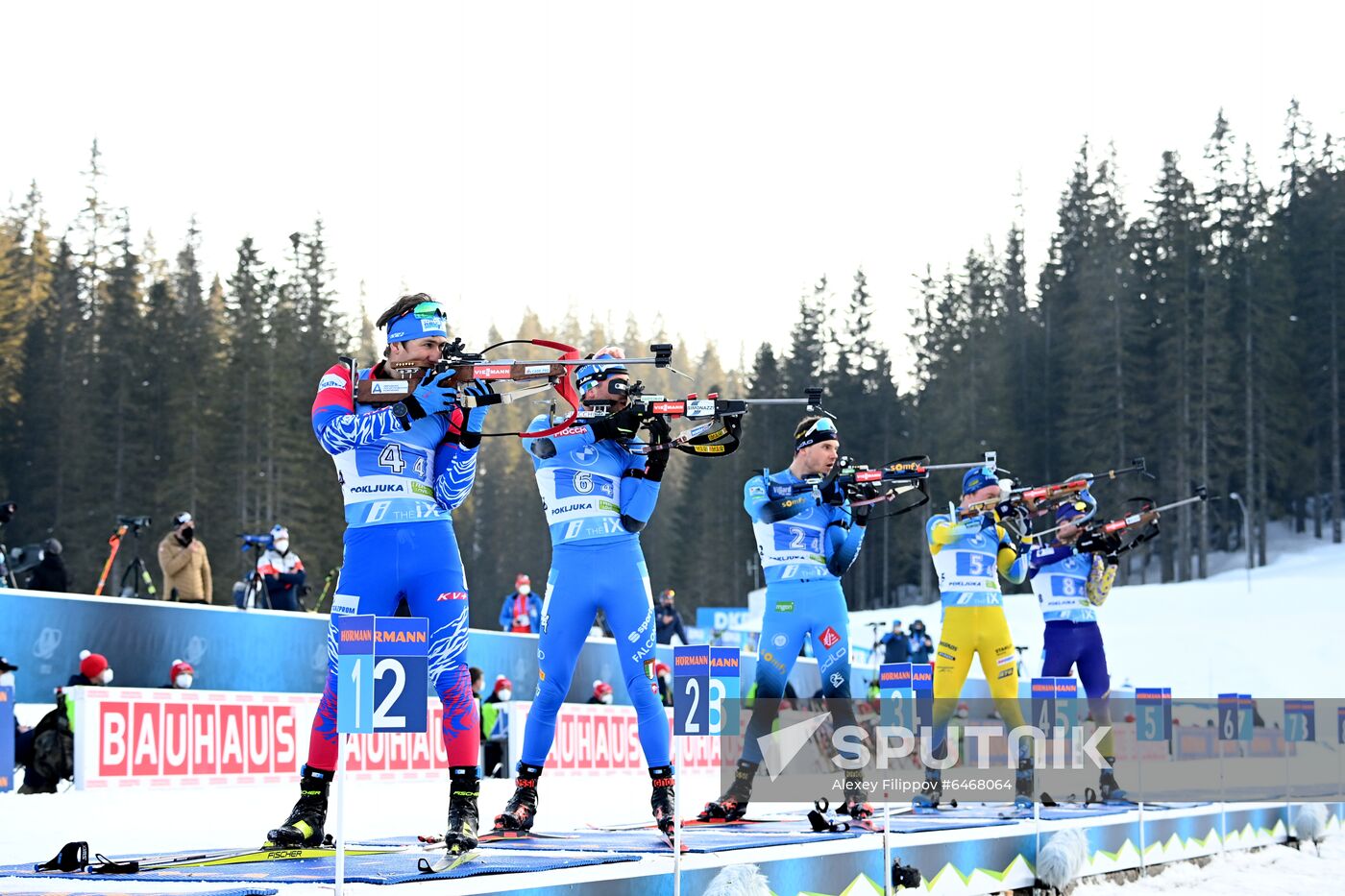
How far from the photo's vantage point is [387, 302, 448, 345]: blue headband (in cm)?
709

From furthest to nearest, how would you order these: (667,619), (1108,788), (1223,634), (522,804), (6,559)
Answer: (1223,634) → (667,619) → (6,559) → (1108,788) → (522,804)

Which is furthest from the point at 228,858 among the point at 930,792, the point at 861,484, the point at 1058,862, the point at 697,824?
the point at 930,792

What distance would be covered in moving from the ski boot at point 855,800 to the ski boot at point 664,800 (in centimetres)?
233

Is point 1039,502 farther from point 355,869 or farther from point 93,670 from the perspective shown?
point 355,869

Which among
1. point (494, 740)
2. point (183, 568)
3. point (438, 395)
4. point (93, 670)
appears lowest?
point (494, 740)

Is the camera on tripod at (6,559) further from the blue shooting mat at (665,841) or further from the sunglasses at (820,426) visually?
the blue shooting mat at (665,841)

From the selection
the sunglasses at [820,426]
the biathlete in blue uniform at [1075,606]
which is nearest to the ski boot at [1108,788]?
the biathlete in blue uniform at [1075,606]

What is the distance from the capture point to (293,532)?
2485 inches

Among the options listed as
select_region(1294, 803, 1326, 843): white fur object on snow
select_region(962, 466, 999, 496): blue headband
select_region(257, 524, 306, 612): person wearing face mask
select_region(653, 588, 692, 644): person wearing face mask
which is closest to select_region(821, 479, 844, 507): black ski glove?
select_region(962, 466, 999, 496): blue headband

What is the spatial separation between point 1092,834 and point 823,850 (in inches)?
162

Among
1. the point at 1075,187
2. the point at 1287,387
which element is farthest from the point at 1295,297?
the point at 1075,187

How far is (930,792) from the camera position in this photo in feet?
39.3

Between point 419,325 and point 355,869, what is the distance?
237 centimetres

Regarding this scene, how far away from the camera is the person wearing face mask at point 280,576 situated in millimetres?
21141
